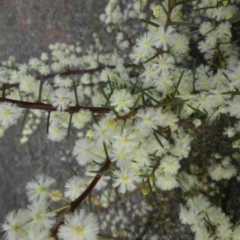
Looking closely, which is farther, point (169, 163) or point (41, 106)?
point (169, 163)

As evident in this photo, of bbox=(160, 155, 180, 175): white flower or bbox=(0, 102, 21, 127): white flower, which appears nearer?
bbox=(0, 102, 21, 127): white flower

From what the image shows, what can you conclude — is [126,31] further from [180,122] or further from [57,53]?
[180,122]

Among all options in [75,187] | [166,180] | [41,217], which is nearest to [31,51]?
[166,180]

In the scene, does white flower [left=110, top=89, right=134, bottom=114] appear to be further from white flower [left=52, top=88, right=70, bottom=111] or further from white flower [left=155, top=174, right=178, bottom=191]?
white flower [left=155, top=174, right=178, bottom=191]

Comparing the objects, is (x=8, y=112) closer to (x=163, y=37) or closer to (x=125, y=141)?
(x=125, y=141)

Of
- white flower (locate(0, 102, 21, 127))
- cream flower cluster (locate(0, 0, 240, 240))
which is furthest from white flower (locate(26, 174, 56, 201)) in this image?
white flower (locate(0, 102, 21, 127))
